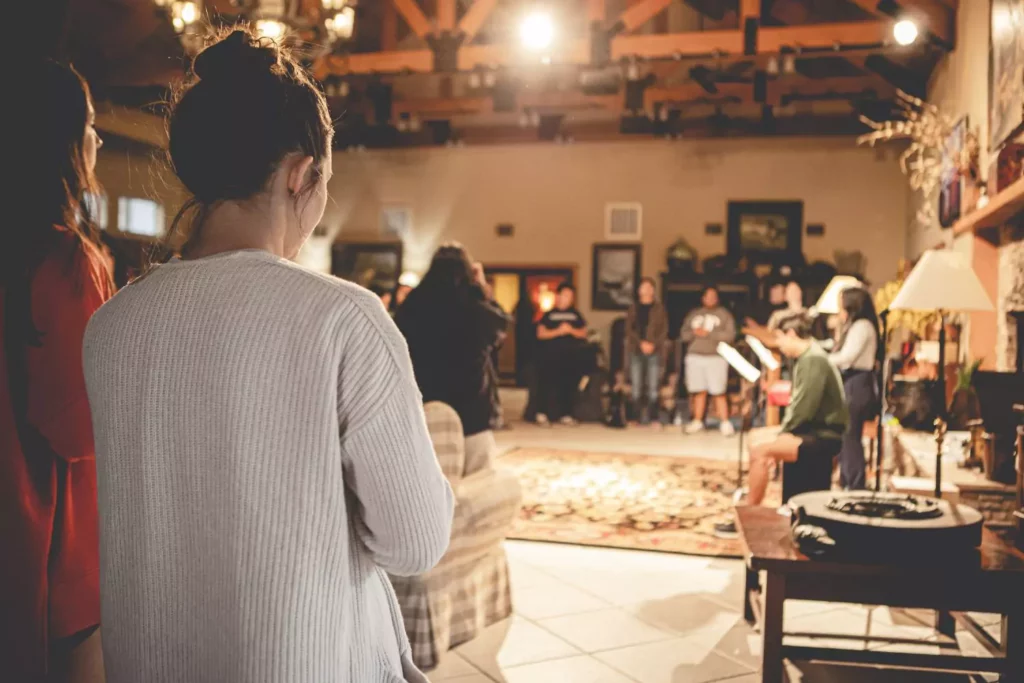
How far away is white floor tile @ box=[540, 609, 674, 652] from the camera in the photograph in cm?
320

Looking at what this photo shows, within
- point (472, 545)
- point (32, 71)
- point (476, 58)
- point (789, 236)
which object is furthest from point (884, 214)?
point (32, 71)

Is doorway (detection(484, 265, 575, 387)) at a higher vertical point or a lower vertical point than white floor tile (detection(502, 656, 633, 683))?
higher

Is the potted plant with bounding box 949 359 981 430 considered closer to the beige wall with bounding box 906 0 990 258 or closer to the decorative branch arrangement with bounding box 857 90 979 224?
the beige wall with bounding box 906 0 990 258

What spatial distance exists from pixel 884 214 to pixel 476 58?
6.31m

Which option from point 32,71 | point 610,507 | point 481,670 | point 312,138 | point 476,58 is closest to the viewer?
point 312,138

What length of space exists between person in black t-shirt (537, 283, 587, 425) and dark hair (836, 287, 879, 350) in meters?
4.62

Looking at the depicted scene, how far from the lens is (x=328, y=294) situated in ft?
2.80

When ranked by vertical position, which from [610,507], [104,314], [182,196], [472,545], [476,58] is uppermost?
[476,58]

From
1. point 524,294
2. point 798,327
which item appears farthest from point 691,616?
point 524,294

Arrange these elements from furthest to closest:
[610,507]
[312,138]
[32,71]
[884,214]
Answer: [884,214] → [610,507] → [32,71] → [312,138]

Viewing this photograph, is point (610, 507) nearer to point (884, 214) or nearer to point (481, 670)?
point (481, 670)

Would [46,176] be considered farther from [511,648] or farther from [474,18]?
[474,18]

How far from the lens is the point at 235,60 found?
93 cm

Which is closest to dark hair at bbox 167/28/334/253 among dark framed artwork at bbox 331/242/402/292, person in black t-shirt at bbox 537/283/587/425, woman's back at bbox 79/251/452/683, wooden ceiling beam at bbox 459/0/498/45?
woman's back at bbox 79/251/452/683
